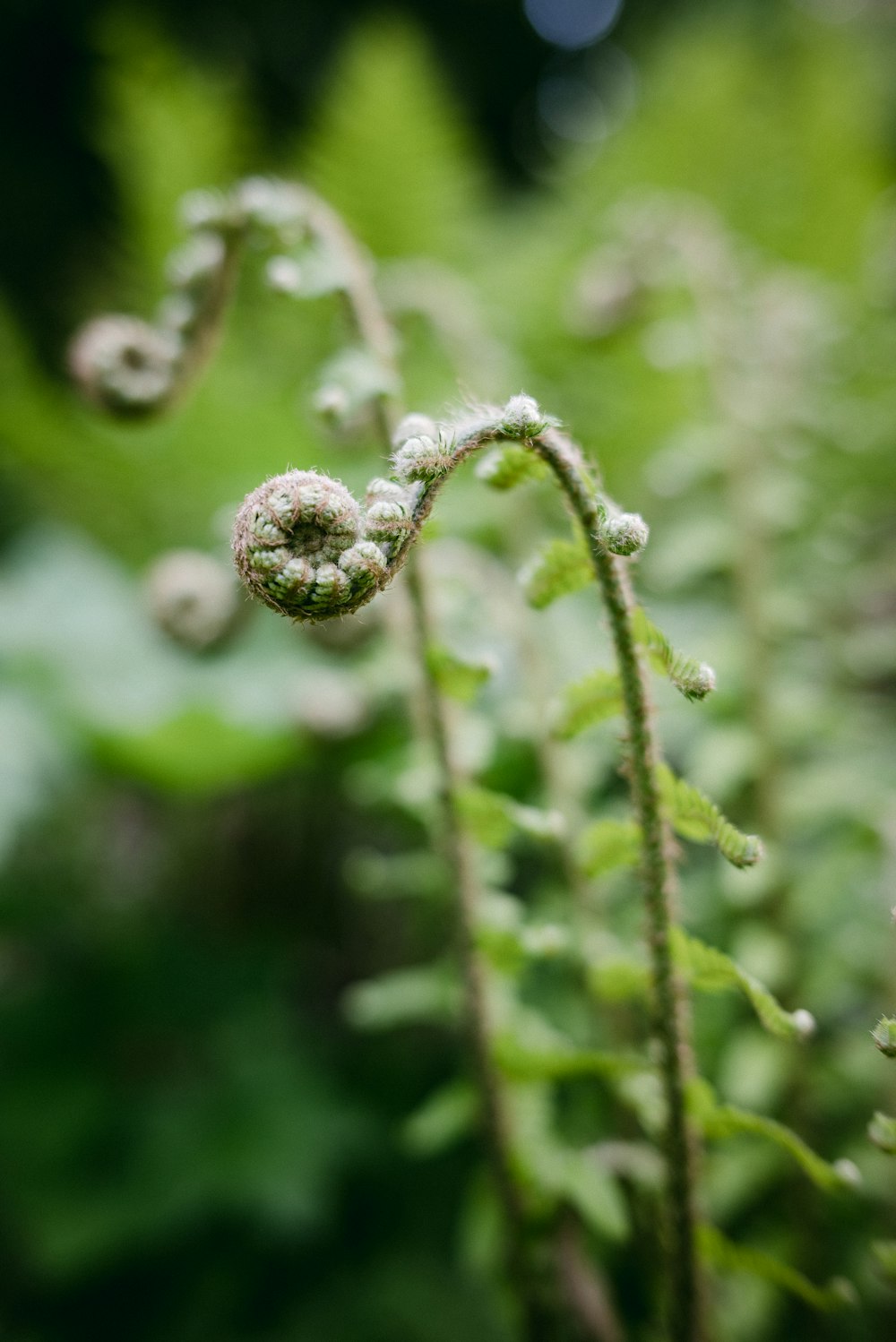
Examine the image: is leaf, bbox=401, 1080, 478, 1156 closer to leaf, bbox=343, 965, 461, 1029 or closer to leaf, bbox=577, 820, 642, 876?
leaf, bbox=343, 965, 461, 1029

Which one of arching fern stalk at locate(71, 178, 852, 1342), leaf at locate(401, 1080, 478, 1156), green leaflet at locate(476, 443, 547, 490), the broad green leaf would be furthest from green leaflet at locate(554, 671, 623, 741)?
the broad green leaf

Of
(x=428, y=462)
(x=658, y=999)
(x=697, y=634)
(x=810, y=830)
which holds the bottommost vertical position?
(x=658, y=999)

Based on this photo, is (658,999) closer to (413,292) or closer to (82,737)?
(413,292)

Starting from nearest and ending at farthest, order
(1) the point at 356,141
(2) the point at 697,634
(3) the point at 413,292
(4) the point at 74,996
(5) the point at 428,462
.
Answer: (5) the point at 428,462
(3) the point at 413,292
(2) the point at 697,634
(4) the point at 74,996
(1) the point at 356,141

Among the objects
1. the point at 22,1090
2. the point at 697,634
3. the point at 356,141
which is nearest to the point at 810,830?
the point at 697,634

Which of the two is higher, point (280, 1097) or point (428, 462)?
point (428, 462)

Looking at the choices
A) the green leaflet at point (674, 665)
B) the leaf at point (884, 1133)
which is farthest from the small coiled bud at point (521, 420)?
the leaf at point (884, 1133)

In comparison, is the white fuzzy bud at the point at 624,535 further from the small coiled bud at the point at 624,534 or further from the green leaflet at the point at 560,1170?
the green leaflet at the point at 560,1170

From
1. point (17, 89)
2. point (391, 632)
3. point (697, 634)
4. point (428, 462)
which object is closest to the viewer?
point (428, 462)
